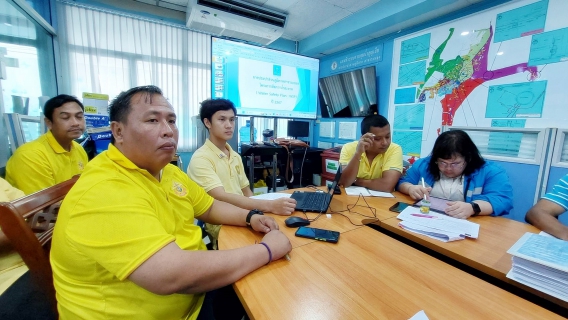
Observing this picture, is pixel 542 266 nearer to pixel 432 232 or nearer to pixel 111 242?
pixel 432 232

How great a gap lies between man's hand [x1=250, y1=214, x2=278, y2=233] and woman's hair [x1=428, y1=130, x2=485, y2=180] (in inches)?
45.8

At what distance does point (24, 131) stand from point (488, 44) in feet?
14.2

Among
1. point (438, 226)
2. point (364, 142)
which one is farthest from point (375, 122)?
point (438, 226)

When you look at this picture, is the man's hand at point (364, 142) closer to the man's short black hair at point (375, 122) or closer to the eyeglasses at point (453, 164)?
the man's short black hair at point (375, 122)

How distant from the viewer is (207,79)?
150 inches

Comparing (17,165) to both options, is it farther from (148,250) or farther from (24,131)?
(148,250)

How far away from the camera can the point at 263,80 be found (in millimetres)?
3129

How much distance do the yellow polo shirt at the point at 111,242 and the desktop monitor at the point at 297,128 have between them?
317cm

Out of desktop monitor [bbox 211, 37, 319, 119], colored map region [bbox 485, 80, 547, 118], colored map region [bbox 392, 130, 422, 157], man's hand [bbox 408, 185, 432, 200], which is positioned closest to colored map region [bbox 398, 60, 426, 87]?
colored map region [bbox 392, 130, 422, 157]

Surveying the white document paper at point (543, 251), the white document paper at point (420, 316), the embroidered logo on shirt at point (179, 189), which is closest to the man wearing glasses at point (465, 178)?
the white document paper at point (543, 251)

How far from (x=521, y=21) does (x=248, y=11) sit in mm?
2870

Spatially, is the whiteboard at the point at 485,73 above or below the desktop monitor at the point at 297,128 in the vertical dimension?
above

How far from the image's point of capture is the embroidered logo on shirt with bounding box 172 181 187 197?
0.96m

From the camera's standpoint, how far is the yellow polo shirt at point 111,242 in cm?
58
